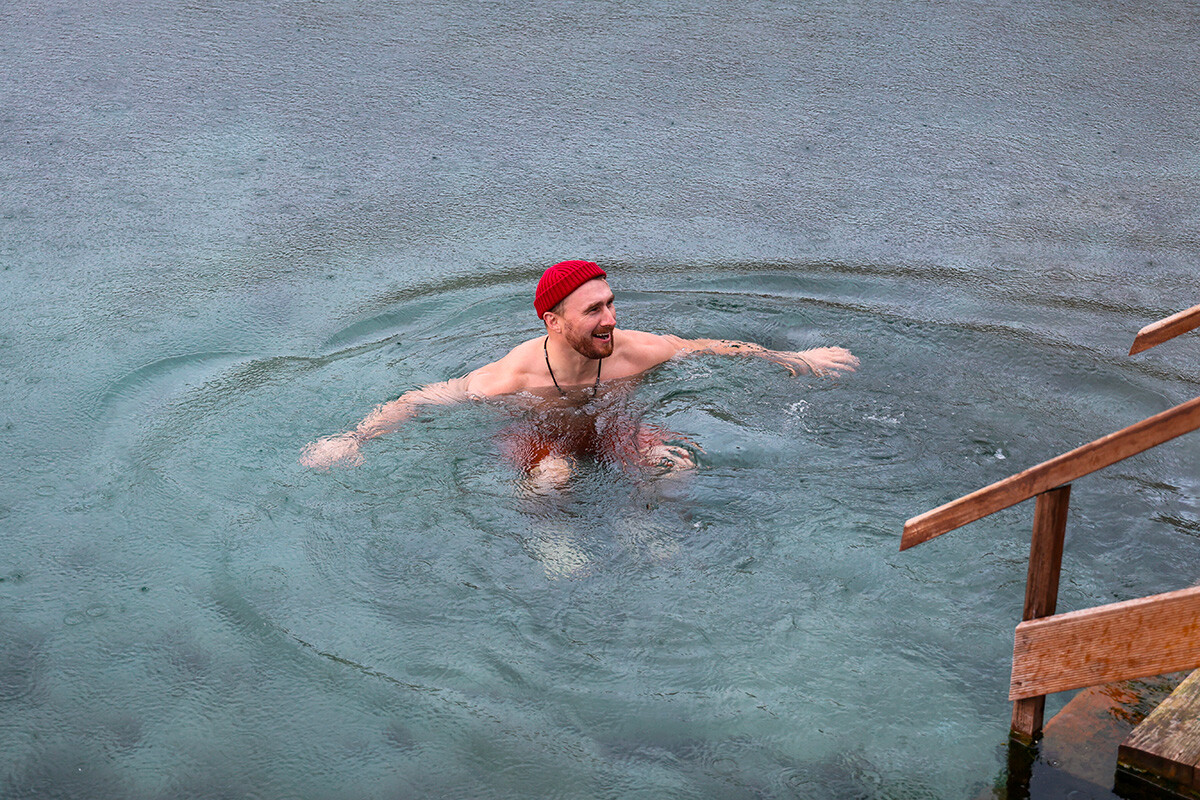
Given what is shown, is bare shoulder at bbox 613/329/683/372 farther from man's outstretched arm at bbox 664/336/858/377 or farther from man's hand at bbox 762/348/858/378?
man's hand at bbox 762/348/858/378

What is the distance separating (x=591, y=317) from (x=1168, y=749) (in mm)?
3365

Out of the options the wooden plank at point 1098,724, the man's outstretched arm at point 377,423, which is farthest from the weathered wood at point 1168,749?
the man's outstretched arm at point 377,423

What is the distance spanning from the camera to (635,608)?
4.71 metres

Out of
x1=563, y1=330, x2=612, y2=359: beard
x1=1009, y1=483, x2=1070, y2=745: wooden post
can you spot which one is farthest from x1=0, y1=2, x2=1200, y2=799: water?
x1=1009, y1=483, x2=1070, y2=745: wooden post

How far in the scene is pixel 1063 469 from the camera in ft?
9.98

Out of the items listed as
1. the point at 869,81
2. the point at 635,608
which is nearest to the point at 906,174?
the point at 869,81

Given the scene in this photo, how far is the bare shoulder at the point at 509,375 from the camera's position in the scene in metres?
6.18

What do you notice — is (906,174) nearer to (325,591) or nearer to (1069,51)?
(1069,51)

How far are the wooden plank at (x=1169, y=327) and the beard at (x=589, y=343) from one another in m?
2.72

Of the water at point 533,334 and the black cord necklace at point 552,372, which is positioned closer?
the water at point 533,334

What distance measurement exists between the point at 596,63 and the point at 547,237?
10.7 ft

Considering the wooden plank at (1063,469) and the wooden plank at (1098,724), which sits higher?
the wooden plank at (1063,469)

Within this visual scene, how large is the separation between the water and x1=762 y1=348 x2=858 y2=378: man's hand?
0.44 feet

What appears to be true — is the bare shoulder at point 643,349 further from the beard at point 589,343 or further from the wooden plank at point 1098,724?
the wooden plank at point 1098,724
